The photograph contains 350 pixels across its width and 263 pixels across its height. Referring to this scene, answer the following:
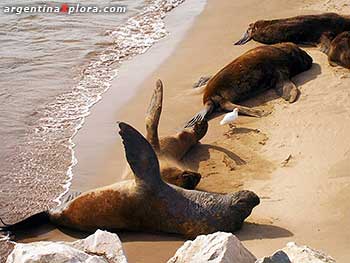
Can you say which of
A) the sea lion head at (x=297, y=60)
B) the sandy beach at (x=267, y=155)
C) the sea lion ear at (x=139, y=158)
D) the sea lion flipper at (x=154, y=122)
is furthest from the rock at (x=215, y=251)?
the sea lion head at (x=297, y=60)

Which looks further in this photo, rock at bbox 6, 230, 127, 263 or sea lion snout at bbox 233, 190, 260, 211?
sea lion snout at bbox 233, 190, 260, 211

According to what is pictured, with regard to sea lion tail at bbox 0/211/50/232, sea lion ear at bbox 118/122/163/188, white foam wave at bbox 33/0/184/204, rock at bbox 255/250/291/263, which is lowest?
white foam wave at bbox 33/0/184/204

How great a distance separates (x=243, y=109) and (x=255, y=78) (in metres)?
0.81

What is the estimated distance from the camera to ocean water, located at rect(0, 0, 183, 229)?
6535 millimetres

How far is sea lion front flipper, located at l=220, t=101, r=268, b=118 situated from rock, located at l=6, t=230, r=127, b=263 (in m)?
3.78

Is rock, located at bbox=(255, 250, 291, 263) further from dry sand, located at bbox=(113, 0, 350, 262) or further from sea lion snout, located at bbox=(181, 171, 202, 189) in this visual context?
sea lion snout, located at bbox=(181, 171, 202, 189)

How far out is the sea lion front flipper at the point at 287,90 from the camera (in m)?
7.88

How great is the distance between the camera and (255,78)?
8414 mm

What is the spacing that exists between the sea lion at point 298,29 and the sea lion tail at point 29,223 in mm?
5407

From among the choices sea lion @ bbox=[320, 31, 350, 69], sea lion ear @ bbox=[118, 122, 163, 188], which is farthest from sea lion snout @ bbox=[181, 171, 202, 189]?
sea lion @ bbox=[320, 31, 350, 69]

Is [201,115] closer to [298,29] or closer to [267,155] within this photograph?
[267,155]

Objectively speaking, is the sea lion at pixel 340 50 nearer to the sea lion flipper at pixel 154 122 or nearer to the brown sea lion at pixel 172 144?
the brown sea lion at pixel 172 144

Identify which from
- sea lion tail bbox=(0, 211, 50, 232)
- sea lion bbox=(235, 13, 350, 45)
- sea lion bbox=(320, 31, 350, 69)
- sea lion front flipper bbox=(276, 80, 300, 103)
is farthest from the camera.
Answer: sea lion bbox=(235, 13, 350, 45)

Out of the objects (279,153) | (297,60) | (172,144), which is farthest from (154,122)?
(297,60)
